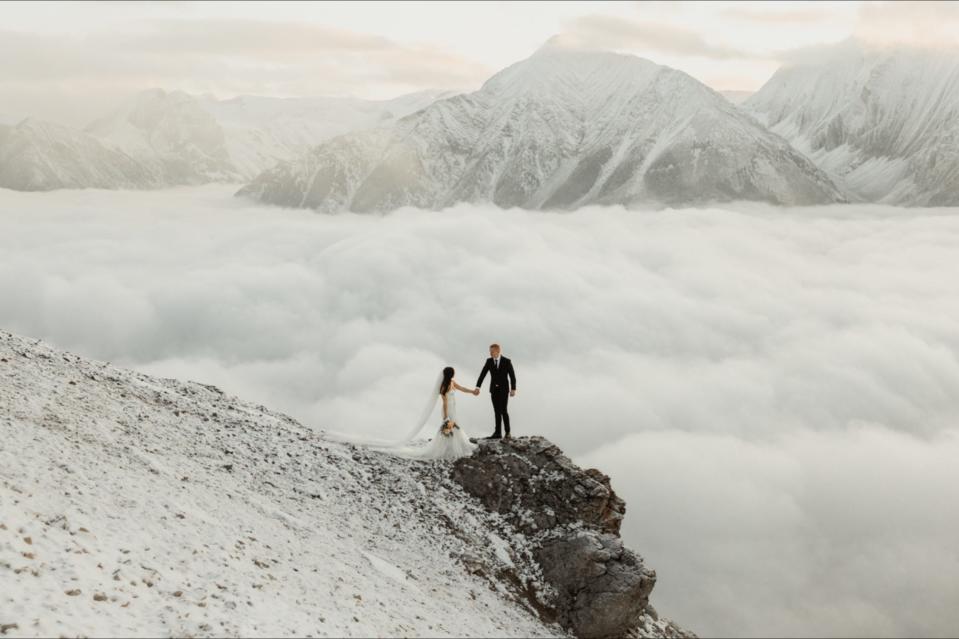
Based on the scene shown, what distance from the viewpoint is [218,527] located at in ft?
52.0

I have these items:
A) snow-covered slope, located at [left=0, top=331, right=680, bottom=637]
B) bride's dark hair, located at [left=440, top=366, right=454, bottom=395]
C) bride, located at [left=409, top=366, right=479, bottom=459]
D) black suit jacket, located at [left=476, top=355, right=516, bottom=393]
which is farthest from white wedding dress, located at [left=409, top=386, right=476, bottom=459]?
black suit jacket, located at [left=476, top=355, right=516, bottom=393]

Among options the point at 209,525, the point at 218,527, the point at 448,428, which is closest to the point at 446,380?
the point at 448,428

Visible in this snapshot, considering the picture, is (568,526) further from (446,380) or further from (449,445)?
(446,380)

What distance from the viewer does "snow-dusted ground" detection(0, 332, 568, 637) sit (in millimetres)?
11969

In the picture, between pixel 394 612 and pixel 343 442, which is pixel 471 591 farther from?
pixel 343 442

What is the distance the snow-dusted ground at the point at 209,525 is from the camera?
1197cm

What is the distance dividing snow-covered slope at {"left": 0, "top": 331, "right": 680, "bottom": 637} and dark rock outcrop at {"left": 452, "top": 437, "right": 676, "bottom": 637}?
23cm

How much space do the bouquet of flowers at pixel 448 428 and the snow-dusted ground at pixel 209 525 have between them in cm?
129

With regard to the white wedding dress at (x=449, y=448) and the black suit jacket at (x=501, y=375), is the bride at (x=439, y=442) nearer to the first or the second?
the white wedding dress at (x=449, y=448)

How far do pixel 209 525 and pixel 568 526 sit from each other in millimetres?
10978

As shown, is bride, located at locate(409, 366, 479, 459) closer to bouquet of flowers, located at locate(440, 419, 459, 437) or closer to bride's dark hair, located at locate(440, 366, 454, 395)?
bouquet of flowers, located at locate(440, 419, 459, 437)

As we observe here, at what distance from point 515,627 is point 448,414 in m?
8.05

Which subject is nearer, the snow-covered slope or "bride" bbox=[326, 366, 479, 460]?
the snow-covered slope

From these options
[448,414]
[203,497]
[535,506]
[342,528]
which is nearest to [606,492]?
[535,506]
